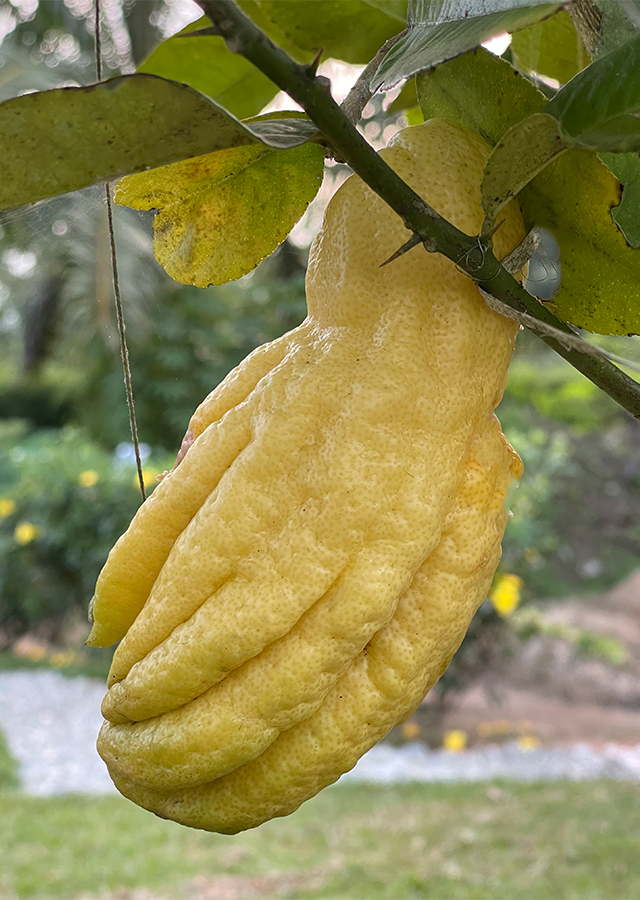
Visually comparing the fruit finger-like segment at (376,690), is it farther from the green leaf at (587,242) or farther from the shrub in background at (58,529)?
the shrub in background at (58,529)

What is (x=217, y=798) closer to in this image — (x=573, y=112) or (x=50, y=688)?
(x=573, y=112)

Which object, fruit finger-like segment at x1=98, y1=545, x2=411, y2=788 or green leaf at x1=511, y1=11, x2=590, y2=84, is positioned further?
green leaf at x1=511, y1=11, x2=590, y2=84

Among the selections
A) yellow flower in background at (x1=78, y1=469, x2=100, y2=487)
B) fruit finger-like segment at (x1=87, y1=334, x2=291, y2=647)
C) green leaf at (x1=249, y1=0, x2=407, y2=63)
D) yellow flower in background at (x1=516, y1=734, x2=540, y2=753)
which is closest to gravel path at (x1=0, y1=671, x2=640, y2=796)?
yellow flower in background at (x1=516, y1=734, x2=540, y2=753)

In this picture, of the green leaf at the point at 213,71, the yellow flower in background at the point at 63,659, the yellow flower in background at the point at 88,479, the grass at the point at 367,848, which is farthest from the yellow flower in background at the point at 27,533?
the green leaf at the point at 213,71

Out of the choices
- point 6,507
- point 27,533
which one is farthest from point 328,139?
point 6,507

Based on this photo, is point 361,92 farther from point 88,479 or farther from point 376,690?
point 88,479

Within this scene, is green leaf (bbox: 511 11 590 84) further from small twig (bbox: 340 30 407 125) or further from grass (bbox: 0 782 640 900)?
grass (bbox: 0 782 640 900)

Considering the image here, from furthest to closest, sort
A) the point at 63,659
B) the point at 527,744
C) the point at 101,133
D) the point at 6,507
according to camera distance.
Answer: the point at 63,659, the point at 6,507, the point at 527,744, the point at 101,133
